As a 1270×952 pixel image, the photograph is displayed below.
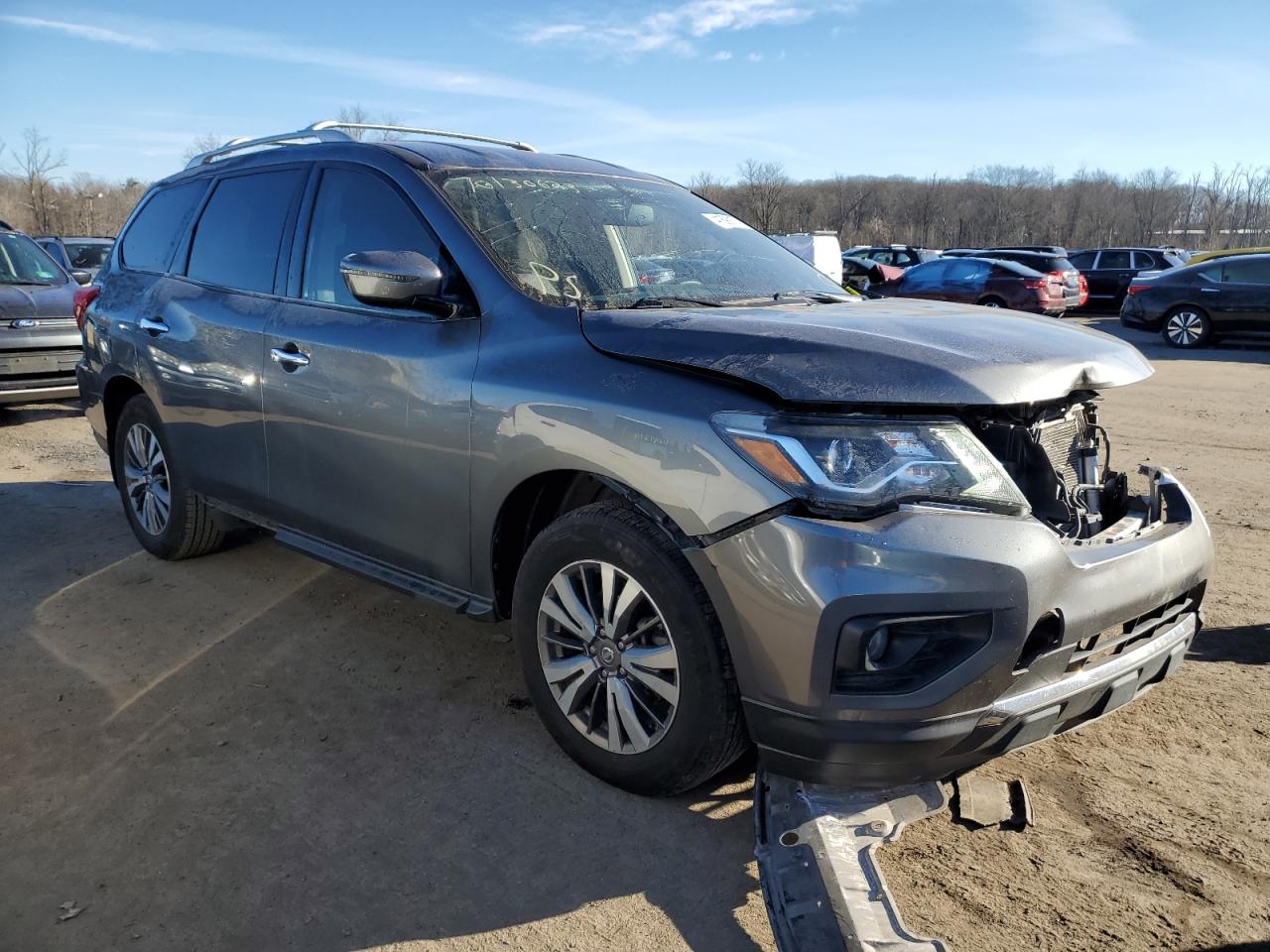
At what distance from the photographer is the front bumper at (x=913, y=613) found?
2250mm

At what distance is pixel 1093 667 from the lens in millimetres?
2547

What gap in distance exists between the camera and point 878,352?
97.5 inches

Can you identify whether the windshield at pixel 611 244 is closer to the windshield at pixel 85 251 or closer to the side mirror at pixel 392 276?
the side mirror at pixel 392 276

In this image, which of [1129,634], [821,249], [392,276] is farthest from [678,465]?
[821,249]

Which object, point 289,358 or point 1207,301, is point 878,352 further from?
point 1207,301

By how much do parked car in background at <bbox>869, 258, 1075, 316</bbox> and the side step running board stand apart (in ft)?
59.7

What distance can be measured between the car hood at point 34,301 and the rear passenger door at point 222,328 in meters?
5.17

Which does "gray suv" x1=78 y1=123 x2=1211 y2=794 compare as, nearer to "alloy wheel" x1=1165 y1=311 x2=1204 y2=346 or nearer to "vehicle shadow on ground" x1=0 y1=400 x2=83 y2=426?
"vehicle shadow on ground" x1=0 y1=400 x2=83 y2=426

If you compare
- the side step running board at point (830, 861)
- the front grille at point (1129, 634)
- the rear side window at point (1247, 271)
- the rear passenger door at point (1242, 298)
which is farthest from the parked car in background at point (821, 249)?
the side step running board at point (830, 861)

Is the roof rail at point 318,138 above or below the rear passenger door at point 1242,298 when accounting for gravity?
above

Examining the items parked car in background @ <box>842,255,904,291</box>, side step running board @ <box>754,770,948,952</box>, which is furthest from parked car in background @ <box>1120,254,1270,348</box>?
side step running board @ <box>754,770,948,952</box>

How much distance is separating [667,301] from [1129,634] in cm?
165

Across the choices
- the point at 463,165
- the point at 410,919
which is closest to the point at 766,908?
the point at 410,919

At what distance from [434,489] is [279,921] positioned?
1347mm
